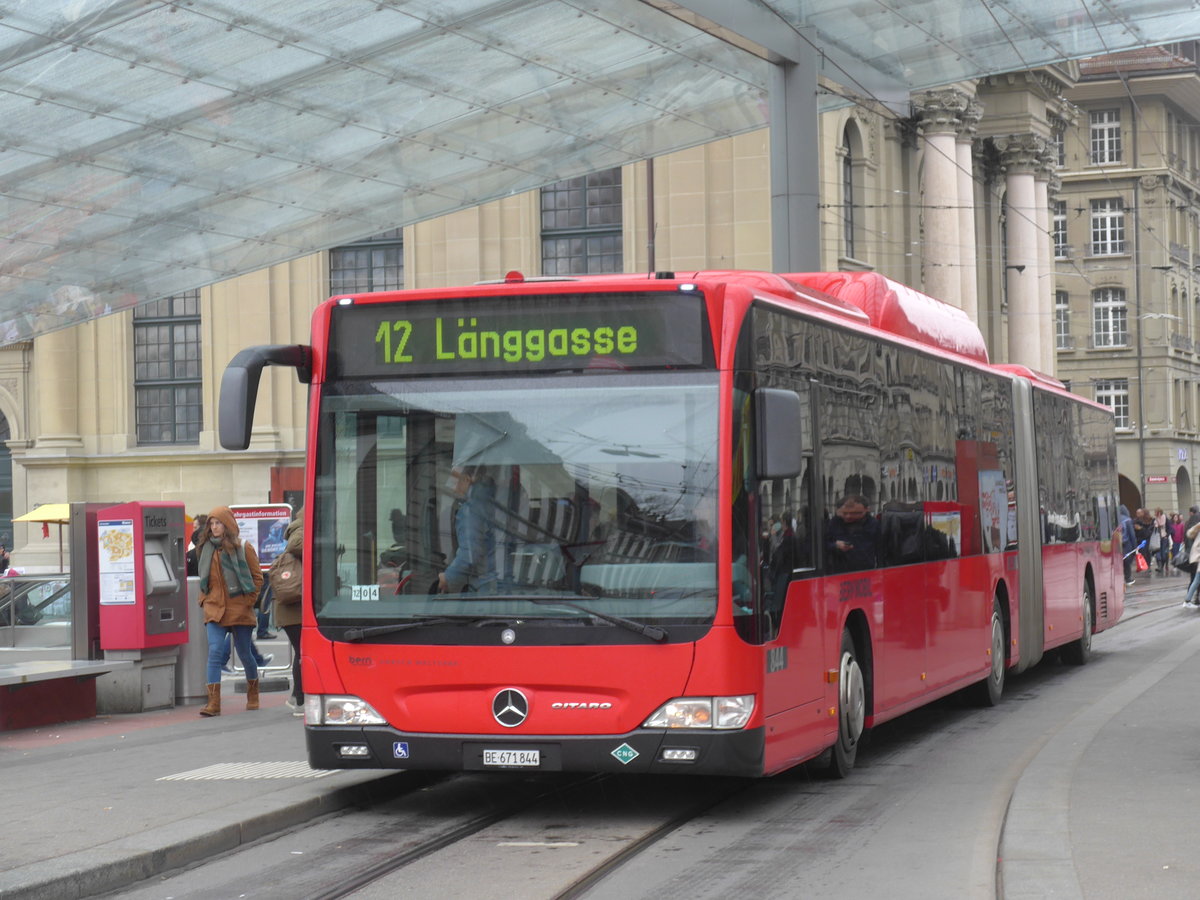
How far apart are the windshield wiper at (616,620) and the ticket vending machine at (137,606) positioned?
679 centimetres

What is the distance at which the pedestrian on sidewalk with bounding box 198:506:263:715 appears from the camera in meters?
14.7

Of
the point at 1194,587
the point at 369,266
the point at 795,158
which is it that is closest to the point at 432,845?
the point at 795,158

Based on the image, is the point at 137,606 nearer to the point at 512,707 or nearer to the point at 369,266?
the point at 512,707

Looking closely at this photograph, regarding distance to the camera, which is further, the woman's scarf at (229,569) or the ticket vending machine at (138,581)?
the ticket vending machine at (138,581)

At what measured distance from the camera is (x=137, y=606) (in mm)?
15156

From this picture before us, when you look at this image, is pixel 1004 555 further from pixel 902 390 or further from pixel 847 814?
pixel 847 814

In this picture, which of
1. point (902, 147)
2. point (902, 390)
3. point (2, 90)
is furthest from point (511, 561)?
point (902, 147)

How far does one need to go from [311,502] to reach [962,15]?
9.90 metres

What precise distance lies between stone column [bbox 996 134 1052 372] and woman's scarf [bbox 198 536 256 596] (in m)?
47.0

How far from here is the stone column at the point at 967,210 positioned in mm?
52406

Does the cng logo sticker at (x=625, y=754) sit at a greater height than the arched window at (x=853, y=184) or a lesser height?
lesser

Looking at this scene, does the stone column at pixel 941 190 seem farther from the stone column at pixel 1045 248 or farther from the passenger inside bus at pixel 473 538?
the passenger inside bus at pixel 473 538

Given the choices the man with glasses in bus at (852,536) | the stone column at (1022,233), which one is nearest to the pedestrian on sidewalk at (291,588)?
the man with glasses in bus at (852,536)

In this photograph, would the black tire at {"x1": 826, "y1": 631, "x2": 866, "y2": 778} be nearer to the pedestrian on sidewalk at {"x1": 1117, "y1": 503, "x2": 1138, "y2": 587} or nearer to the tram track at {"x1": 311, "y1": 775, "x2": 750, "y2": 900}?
the tram track at {"x1": 311, "y1": 775, "x2": 750, "y2": 900}
